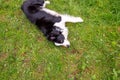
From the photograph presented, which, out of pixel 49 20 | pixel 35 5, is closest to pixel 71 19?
pixel 49 20

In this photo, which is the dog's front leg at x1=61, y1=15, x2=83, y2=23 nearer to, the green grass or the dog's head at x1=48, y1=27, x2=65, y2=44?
the green grass

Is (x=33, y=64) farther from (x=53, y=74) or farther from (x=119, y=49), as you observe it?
(x=119, y=49)

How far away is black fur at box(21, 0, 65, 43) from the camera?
433cm

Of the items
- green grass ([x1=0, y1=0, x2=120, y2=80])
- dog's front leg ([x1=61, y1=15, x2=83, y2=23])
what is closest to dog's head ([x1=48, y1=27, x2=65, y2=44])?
green grass ([x1=0, y1=0, x2=120, y2=80])

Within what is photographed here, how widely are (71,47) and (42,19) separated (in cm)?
75

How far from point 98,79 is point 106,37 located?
835 mm

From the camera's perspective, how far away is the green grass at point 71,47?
4.13 metres

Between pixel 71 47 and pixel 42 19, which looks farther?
pixel 42 19

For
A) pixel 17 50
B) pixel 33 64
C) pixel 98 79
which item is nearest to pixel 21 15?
pixel 17 50

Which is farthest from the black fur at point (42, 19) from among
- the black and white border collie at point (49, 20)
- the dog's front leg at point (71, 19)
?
the dog's front leg at point (71, 19)

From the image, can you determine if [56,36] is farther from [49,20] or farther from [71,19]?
[71,19]

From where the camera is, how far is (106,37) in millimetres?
4418

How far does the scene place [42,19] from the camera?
14.8 ft

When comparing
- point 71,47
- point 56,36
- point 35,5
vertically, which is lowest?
point 71,47
